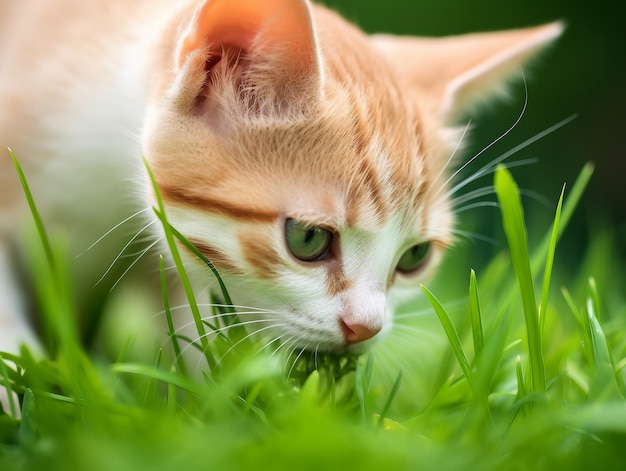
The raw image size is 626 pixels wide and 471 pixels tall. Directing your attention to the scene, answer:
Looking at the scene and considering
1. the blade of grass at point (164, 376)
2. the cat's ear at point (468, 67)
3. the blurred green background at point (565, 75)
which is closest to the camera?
the blade of grass at point (164, 376)

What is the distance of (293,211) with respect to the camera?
0.73m

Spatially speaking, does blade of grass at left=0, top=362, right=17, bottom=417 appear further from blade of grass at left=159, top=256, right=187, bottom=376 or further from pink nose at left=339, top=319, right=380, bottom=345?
pink nose at left=339, top=319, right=380, bottom=345

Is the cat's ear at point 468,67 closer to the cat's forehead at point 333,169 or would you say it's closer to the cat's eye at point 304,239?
the cat's forehead at point 333,169

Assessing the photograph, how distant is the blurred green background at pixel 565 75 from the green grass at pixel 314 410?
4.27 ft

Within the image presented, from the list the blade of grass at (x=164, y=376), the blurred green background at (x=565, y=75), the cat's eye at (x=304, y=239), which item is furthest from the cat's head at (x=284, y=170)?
the blurred green background at (x=565, y=75)

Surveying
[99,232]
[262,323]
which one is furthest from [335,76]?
[99,232]

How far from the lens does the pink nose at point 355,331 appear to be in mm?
720

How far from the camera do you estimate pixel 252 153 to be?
76cm

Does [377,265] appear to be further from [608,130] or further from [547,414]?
[608,130]

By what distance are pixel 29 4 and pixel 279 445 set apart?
0.96m

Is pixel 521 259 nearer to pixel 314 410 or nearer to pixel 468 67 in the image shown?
pixel 314 410

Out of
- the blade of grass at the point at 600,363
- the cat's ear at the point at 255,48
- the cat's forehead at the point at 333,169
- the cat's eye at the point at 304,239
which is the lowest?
the blade of grass at the point at 600,363

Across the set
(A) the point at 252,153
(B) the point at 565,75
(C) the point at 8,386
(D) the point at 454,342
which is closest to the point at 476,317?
(D) the point at 454,342

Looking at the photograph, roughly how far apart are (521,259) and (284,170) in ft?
0.85
